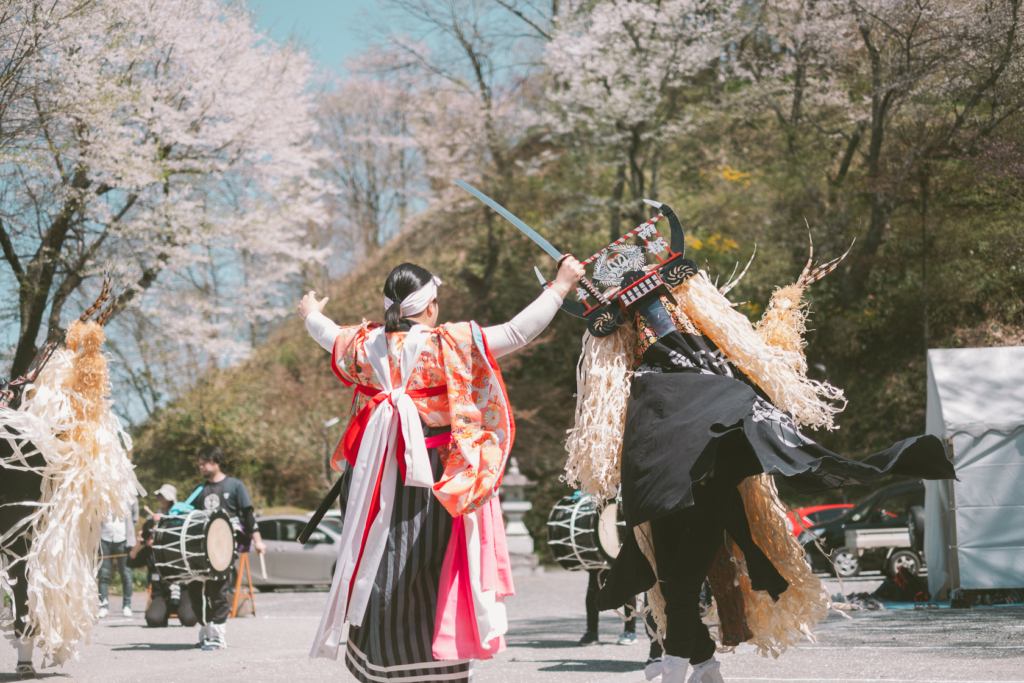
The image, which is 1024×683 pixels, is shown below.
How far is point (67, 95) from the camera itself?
10688mm

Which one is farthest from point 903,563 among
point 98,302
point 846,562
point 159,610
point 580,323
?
point 580,323

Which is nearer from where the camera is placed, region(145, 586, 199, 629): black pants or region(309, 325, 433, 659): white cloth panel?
region(309, 325, 433, 659): white cloth panel

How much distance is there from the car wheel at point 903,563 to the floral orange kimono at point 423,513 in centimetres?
728

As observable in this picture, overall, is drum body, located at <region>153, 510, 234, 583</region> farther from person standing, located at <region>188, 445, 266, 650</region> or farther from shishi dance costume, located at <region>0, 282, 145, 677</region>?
shishi dance costume, located at <region>0, 282, 145, 677</region>

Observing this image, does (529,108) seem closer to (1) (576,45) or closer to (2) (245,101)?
(1) (576,45)

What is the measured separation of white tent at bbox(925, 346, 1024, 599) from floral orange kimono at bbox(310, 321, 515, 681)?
6208mm

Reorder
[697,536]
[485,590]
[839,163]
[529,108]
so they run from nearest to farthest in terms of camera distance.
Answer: [485,590], [697,536], [839,163], [529,108]

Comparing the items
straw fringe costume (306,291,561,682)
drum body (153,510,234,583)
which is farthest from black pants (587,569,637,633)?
straw fringe costume (306,291,561,682)

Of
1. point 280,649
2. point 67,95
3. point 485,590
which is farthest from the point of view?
point 67,95

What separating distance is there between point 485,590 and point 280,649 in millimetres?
4793

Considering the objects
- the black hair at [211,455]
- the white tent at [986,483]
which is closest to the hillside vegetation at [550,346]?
the white tent at [986,483]

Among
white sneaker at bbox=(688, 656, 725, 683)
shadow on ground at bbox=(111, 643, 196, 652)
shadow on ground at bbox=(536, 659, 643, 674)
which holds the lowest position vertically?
shadow on ground at bbox=(111, 643, 196, 652)

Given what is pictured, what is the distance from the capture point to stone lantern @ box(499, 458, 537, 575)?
16.6m

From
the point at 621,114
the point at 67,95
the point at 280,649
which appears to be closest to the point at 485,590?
the point at 280,649
